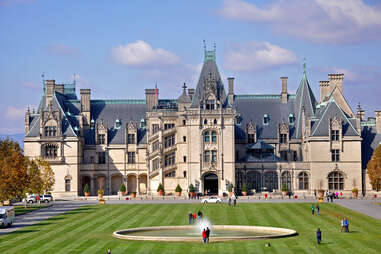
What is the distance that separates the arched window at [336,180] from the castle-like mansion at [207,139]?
155 mm

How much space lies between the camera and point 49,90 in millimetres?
128250

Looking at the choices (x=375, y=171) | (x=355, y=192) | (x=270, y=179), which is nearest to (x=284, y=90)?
(x=270, y=179)

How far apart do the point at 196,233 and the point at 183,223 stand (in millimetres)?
8224

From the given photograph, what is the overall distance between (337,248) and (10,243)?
2685cm

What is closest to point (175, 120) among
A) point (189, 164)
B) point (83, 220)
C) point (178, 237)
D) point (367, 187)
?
point (189, 164)

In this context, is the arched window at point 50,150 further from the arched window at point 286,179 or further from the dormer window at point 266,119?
the arched window at point 286,179

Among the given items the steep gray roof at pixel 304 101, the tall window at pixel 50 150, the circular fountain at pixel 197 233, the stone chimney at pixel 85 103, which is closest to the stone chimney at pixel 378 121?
the steep gray roof at pixel 304 101

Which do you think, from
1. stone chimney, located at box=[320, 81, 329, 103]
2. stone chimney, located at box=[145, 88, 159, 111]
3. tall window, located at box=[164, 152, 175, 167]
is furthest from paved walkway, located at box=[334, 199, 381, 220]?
stone chimney, located at box=[145, 88, 159, 111]

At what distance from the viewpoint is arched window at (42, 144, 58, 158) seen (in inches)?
4811

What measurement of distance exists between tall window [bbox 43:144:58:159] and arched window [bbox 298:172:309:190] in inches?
1567

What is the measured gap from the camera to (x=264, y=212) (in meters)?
85.1

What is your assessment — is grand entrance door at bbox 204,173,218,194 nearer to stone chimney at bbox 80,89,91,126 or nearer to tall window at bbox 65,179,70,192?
tall window at bbox 65,179,70,192

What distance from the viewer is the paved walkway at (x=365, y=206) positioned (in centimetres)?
8331

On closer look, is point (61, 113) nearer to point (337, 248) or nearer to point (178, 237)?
point (178, 237)
